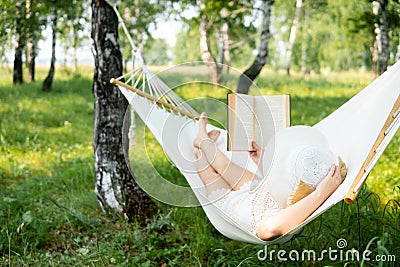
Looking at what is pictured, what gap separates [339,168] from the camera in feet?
5.36

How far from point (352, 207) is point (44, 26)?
578 centimetres

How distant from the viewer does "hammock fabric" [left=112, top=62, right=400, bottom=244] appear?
1.58 m

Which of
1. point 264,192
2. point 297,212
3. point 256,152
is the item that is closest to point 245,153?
point 256,152

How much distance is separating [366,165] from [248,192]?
0.66 metres

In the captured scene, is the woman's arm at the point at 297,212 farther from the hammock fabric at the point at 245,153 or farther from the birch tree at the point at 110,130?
the birch tree at the point at 110,130

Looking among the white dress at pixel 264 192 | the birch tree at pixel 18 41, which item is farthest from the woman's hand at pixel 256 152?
the birch tree at pixel 18 41

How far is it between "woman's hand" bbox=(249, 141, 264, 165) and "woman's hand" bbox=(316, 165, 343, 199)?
39cm

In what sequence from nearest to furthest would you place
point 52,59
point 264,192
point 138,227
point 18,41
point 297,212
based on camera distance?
point 297,212, point 264,192, point 138,227, point 18,41, point 52,59

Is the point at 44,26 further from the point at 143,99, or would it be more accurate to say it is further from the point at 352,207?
the point at 352,207

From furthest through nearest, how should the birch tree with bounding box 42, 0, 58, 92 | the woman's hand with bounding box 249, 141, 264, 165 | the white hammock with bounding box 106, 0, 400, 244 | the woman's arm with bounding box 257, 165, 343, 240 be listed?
the birch tree with bounding box 42, 0, 58, 92, the woman's hand with bounding box 249, 141, 264, 165, the white hammock with bounding box 106, 0, 400, 244, the woman's arm with bounding box 257, 165, 343, 240

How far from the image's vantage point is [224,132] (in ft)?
6.85

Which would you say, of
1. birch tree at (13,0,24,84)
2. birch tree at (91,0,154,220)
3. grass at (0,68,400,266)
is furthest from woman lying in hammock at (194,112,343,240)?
birch tree at (13,0,24,84)

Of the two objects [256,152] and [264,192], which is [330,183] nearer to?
[264,192]

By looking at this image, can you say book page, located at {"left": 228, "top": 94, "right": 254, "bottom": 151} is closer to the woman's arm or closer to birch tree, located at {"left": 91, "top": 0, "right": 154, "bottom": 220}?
the woman's arm
